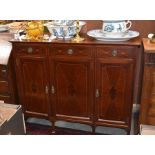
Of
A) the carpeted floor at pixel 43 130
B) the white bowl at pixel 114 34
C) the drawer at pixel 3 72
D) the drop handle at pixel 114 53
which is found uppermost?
the white bowl at pixel 114 34

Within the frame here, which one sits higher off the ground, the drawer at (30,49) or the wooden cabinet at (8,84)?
the drawer at (30,49)

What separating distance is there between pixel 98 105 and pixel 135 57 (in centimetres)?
53

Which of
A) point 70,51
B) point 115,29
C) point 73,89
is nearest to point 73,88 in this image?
point 73,89

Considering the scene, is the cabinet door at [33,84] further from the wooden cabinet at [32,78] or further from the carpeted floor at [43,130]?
the carpeted floor at [43,130]

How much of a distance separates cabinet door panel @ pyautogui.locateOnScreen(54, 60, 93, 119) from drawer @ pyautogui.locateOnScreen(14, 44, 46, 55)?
6.0 inches

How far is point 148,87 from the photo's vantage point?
5.39ft

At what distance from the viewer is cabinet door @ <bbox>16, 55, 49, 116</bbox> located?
1864 mm

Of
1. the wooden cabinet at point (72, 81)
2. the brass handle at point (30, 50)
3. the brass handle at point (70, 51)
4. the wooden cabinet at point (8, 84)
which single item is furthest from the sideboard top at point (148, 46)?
the wooden cabinet at point (8, 84)

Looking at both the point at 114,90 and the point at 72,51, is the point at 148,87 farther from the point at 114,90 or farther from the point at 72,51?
the point at 72,51

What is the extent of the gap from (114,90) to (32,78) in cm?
72

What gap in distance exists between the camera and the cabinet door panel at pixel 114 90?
1685 mm

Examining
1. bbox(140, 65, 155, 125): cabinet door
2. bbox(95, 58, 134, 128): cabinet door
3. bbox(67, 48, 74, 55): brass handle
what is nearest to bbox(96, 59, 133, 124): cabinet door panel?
bbox(95, 58, 134, 128): cabinet door

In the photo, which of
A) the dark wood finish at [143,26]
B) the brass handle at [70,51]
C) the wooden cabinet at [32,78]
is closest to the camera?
the brass handle at [70,51]
